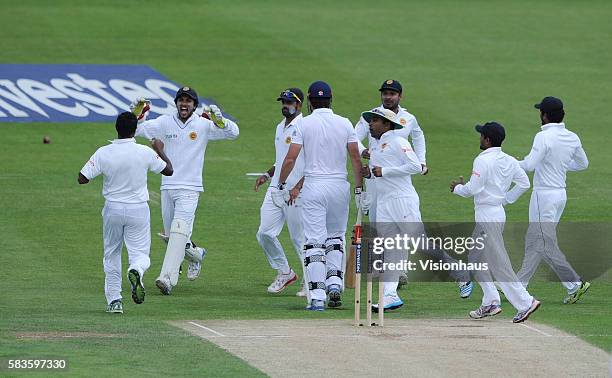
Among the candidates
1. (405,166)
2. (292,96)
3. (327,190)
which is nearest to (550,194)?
(405,166)

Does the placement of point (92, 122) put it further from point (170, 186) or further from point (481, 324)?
point (481, 324)

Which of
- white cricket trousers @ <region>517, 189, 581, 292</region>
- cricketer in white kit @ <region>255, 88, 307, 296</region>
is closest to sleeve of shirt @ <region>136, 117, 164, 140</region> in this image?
cricketer in white kit @ <region>255, 88, 307, 296</region>

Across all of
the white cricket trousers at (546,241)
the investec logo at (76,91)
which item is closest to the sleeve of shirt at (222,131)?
the white cricket trousers at (546,241)

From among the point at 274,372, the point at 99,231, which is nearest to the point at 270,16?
the point at 99,231

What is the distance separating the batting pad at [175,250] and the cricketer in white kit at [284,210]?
2.75 feet

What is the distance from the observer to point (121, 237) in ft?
44.9

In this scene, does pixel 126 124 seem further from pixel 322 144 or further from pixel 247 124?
pixel 247 124

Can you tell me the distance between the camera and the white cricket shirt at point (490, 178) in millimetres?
13617

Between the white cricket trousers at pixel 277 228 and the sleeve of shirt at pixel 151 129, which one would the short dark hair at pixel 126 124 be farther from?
the white cricket trousers at pixel 277 228

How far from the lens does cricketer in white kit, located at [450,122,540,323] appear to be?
13477 mm

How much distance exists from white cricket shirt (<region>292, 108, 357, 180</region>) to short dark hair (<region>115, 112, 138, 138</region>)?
64.8 inches

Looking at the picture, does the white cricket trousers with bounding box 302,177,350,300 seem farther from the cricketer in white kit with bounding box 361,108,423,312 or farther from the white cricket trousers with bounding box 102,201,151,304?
the white cricket trousers with bounding box 102,201,151,304

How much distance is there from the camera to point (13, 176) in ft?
71.9

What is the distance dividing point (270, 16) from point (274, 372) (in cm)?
2252
